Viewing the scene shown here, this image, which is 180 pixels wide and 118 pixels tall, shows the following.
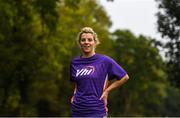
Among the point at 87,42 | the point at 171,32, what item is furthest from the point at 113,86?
the point at 171,32

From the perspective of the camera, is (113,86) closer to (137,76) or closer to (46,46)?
(46,46)

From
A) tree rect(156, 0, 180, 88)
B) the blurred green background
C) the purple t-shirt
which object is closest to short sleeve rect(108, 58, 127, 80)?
the purple t-shirt

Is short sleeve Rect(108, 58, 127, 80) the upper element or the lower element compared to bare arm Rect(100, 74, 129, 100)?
upper

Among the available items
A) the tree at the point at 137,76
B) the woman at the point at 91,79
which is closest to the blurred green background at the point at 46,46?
the tree at the point at 137,76

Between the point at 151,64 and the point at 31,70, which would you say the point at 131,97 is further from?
the point at 31,70

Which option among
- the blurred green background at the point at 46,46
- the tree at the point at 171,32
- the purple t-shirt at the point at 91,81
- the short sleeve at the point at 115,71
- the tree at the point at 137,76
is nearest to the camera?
the purple t-shirt at the point at 91,81

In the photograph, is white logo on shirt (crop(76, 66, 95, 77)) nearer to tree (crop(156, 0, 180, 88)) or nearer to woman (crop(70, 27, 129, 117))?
woman (crop(70, 27, 129, 117))

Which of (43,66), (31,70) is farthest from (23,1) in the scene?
(43,66)

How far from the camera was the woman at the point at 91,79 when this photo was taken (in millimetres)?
7094

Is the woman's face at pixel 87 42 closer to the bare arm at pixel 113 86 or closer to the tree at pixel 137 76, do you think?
the bare arm at pixel 113 86

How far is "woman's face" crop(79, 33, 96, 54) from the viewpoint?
716 cm

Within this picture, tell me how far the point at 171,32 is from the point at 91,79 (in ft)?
134

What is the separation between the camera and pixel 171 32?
155ft

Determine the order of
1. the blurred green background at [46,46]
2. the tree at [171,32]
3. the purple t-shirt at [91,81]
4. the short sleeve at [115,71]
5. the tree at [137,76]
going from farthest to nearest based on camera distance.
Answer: the tree at [137,76] → the tree at [171,32] → the blurred green background at [46,46] → the short sleeve at [115,71] → the purple t-shirt at [91,81]
